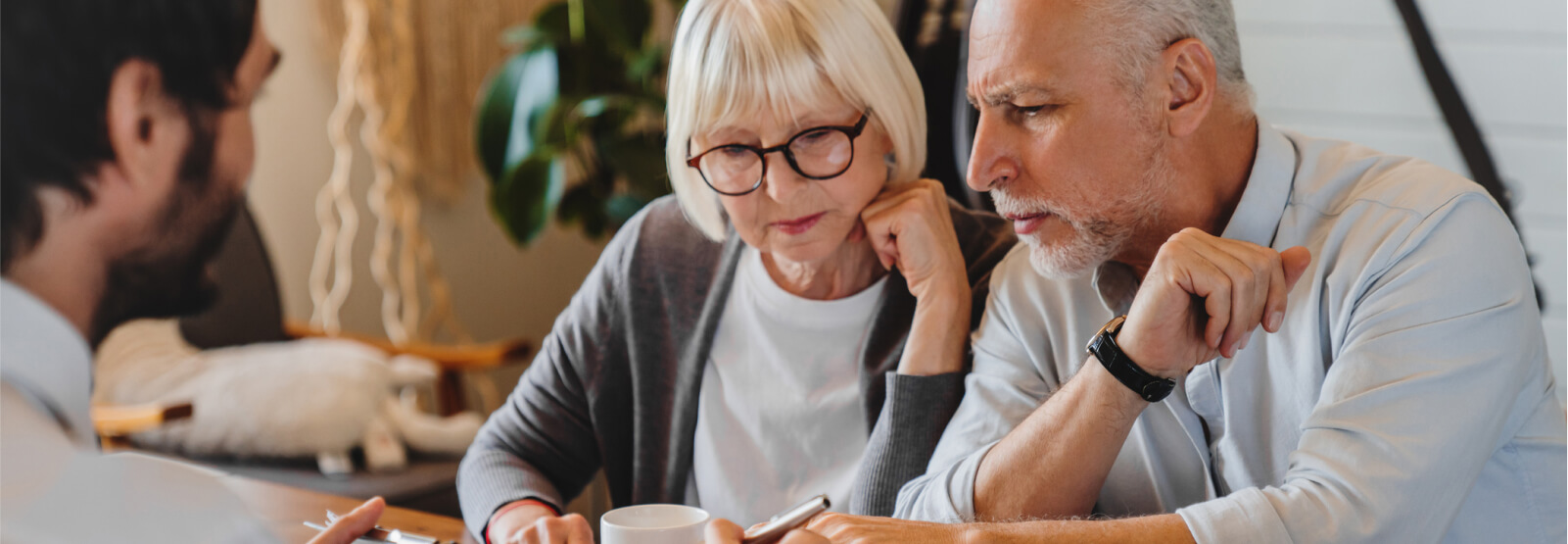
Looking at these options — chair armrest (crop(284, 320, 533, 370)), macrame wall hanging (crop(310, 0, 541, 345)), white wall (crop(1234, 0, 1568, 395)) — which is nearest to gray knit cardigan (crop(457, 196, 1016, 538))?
chair armrest (crop(284, 320, 533, 370))

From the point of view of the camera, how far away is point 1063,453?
3.37 ft

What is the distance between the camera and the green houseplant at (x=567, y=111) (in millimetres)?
2641

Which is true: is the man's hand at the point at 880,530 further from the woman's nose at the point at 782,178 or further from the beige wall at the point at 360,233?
the beige wall at the point at 360,233

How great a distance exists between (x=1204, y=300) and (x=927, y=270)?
34cm

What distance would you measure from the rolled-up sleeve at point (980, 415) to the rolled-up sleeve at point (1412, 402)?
0.24 meters

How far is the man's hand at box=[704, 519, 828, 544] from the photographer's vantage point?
0.86 meters

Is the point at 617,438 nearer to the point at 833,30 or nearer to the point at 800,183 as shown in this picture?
the point at 800,183

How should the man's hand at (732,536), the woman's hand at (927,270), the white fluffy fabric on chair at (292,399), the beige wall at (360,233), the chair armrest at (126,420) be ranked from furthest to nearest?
the beige wall at (360,233), the white fluffy fabric on chair at (292,399), the chair armrest at (126,420), the woman's hand at (927,270), the man's hand at (732,536)

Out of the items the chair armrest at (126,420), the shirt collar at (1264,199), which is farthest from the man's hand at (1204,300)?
the chair armrest at (126,420)

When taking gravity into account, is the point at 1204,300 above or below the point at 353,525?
above

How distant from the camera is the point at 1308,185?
1.04 m

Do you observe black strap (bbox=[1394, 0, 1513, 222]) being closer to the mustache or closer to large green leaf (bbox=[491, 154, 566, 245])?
the mustache

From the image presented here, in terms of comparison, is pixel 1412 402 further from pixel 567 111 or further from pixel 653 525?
pixel 567 111

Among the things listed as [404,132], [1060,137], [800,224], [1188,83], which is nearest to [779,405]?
[800,224]
